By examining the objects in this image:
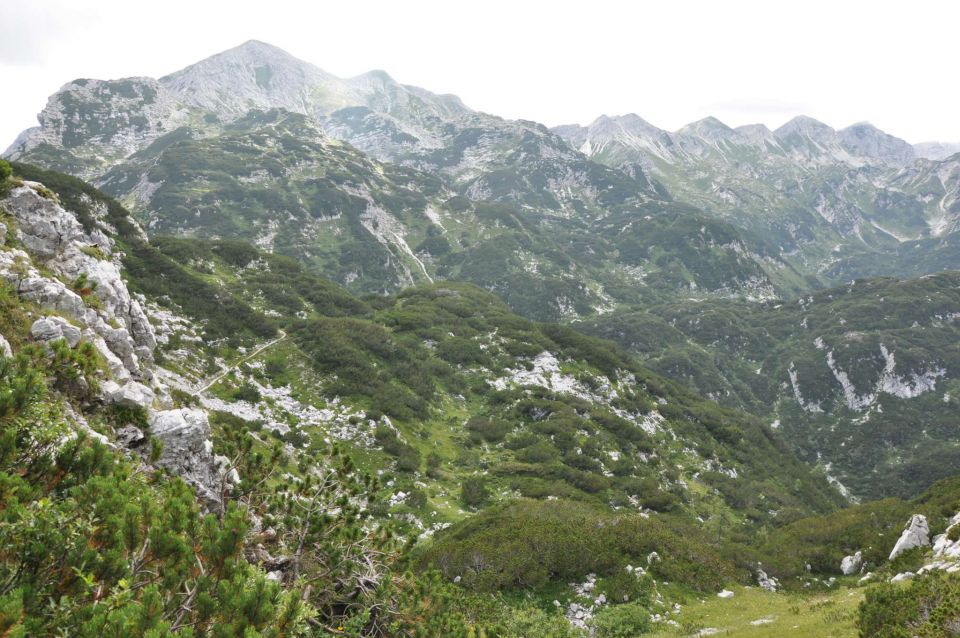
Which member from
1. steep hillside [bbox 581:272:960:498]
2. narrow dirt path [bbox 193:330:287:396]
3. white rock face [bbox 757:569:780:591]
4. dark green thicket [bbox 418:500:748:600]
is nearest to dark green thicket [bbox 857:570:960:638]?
dark green thicket [bbox 418:500:748:600]

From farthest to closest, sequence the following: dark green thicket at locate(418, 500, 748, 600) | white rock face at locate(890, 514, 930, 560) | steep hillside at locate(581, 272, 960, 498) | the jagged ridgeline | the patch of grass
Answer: steep hillside at locate(581, 272, 960, 498) → white rock face at locate(890, 514, 930, 560) → dark green thicket at locate(418, 500, 748, 600) → the patch of grass → the jagged ridgeline

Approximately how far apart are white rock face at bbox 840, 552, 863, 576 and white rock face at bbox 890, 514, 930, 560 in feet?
11.4

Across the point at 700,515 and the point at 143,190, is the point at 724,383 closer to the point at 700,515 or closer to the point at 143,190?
the point at 700,515

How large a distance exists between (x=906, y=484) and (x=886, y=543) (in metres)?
Result: 78.4

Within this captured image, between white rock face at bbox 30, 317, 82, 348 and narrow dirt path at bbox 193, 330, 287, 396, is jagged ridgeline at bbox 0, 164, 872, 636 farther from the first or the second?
narrow dirt path at bbox 193, 330, 287, 396

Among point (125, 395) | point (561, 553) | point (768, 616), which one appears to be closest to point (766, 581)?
point (768, 616)

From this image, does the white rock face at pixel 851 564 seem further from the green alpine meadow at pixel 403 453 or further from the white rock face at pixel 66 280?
the white rock face at pixel 66 280

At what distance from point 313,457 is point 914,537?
30669 mm

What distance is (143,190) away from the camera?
13712cm

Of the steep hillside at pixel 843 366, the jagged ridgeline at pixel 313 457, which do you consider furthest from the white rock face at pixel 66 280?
the steep hillside at pixel 843 366

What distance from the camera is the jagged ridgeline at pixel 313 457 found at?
7.04 metres

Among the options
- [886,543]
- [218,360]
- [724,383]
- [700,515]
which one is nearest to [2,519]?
[886,543]

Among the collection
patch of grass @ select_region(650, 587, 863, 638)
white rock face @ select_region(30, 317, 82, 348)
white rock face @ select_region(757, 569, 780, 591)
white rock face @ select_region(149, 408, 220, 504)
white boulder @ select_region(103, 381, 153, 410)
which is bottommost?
white rock face @ select_region(757, 569, 780, 591)

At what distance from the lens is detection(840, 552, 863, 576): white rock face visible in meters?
28.3
